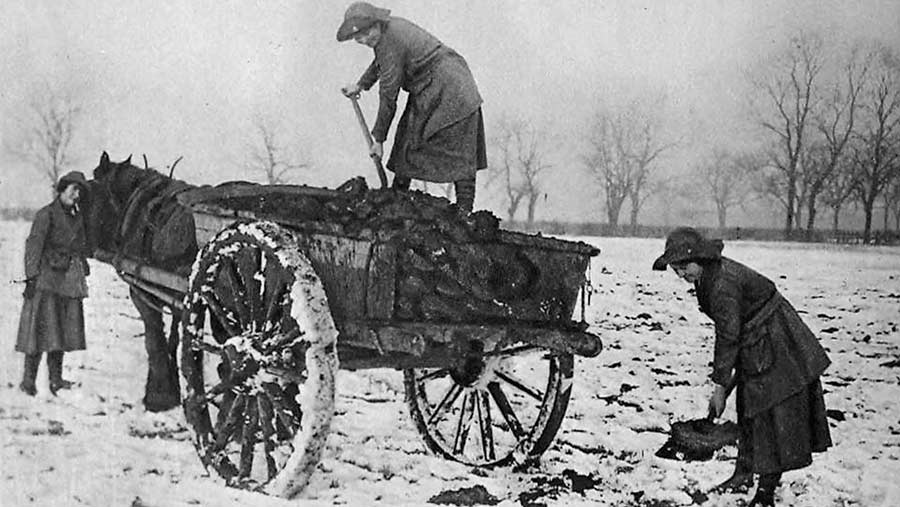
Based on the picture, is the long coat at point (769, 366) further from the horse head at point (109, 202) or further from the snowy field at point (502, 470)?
the horse head at point (109, 202)

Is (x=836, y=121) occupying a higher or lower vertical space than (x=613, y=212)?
higher

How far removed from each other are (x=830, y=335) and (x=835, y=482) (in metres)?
0.64

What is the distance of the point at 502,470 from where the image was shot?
A: 3193 mm

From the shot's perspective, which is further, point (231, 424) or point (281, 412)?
point (231, 424)

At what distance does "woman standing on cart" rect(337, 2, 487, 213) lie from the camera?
316 cm

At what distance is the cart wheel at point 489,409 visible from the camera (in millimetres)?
3127

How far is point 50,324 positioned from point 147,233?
1.82ft

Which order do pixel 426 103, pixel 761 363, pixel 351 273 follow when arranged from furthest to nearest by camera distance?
pixel 426 103, pixel 761 363, pixel 351 273

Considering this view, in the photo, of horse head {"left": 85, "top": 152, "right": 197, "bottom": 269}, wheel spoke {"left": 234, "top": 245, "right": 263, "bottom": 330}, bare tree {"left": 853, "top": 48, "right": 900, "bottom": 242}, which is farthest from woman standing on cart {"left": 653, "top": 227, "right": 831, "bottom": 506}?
horse head {"left": 85, "top": 152, "right": 197, "bottom": 269}

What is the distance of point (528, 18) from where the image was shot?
10.8 ft

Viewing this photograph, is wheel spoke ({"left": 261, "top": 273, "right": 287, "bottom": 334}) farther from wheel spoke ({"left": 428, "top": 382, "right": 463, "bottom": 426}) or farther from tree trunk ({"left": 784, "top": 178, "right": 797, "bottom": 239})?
tree trunk ({"left": 784, "top": 178, "right": 797, "bottom": 239})

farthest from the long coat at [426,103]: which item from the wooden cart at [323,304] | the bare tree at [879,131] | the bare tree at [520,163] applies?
the bare tree at [879,131]

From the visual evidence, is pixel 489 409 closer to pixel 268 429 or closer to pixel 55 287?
pixel 268 429

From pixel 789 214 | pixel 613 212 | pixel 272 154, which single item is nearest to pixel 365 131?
pixel 272 154
